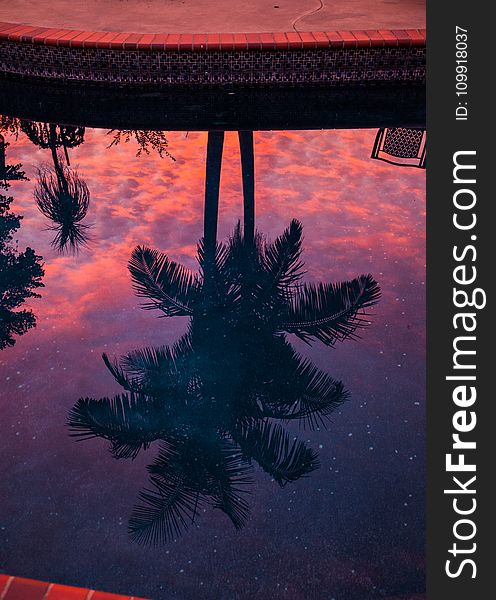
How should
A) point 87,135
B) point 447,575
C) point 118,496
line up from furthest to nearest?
point 87,135, point 118,496, point 447,575

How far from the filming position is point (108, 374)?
12.7 ft

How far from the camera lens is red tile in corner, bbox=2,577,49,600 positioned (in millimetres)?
2189

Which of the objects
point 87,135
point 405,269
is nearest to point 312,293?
point 405,269

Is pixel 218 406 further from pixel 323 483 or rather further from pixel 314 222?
pixel 314 222

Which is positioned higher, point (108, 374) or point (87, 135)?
point (87, 135)

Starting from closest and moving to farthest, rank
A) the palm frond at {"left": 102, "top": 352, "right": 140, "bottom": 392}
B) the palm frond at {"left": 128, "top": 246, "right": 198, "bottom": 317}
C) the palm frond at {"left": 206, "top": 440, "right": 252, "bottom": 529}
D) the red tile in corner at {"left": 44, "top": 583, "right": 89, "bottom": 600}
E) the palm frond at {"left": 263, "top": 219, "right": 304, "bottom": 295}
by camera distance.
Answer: the red tile in corner at {"left": 44, "top": 583, "right": 89, "bottom": 600}
the palm frond at {"left": 206, "top": 440, "right": 252, "bottom": 529}
the palm frond at {"left": 102, "top": 352, "right": 140, "bottom": 392}
the palm frond at {"left": 128, "top": 246, "right": 198, "bottom": 317}
the palm frond at {"left": 263, "top": 219, "right": 304, "bottom": 295}

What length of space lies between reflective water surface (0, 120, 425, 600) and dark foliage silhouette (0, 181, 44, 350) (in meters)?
0.02

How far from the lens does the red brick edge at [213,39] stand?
22.6ft

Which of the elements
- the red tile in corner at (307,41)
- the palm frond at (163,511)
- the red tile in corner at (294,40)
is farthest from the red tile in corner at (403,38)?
the palm frond at (163,511)

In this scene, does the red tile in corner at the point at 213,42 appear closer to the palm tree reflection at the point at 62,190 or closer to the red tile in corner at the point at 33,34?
the palm tree reflection at the point at 62,190

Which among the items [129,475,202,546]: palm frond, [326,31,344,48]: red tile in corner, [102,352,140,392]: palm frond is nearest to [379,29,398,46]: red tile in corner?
[326,31,344,48]: red tile in corner

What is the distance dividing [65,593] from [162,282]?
2.81m

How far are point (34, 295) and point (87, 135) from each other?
109 inches

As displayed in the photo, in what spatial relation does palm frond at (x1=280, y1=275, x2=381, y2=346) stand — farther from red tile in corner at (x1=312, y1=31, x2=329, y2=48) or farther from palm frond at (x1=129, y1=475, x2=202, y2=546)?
red tile in corner at (x1=312, y1=31, x2=329, y2=48)
